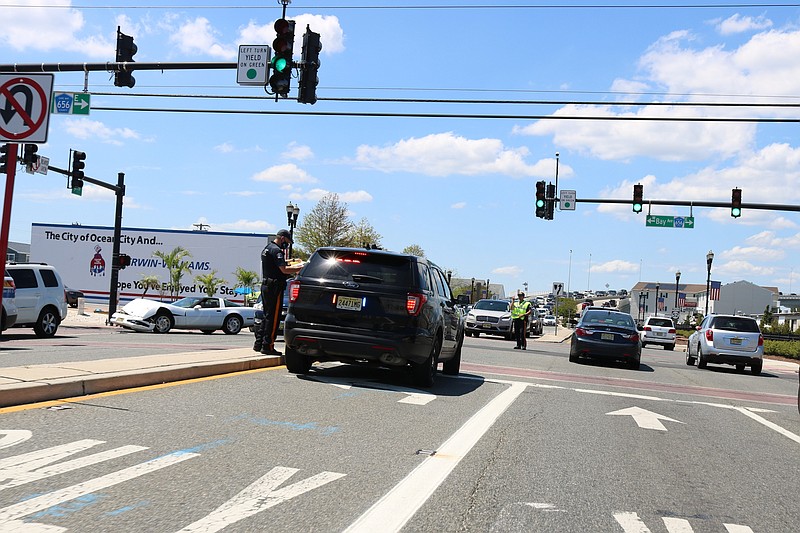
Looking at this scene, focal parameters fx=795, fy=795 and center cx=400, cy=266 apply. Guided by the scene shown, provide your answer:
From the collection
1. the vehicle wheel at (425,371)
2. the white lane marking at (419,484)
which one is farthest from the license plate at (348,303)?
the white lane marking at (419,484)

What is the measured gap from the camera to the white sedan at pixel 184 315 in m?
26.8

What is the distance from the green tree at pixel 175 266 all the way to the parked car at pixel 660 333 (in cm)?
3181

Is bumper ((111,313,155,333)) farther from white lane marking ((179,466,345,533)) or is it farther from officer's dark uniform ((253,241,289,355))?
white lane marking ((179,466,345,533))

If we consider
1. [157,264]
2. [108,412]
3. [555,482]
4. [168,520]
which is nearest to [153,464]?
[168,520]

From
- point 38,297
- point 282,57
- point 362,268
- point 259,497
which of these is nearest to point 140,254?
point 38,297

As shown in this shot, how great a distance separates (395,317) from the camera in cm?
1048

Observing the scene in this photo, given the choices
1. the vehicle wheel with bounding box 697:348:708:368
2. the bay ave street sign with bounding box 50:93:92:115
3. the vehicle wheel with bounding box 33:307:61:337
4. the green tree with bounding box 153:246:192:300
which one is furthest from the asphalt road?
the green tree with bounding box 153:246:192:300

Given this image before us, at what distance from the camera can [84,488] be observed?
4738 mm

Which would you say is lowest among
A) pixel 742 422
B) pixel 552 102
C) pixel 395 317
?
pixel 742 422

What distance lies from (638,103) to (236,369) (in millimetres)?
13715

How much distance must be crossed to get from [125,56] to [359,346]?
8767mm

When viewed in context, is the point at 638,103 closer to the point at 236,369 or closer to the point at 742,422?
the point at 742,422

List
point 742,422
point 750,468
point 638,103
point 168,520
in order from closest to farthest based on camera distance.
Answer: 1. point 168,520
2. point 750,468
3. point 742,422
4. point 638,103

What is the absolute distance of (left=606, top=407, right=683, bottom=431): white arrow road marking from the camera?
9157 mm
